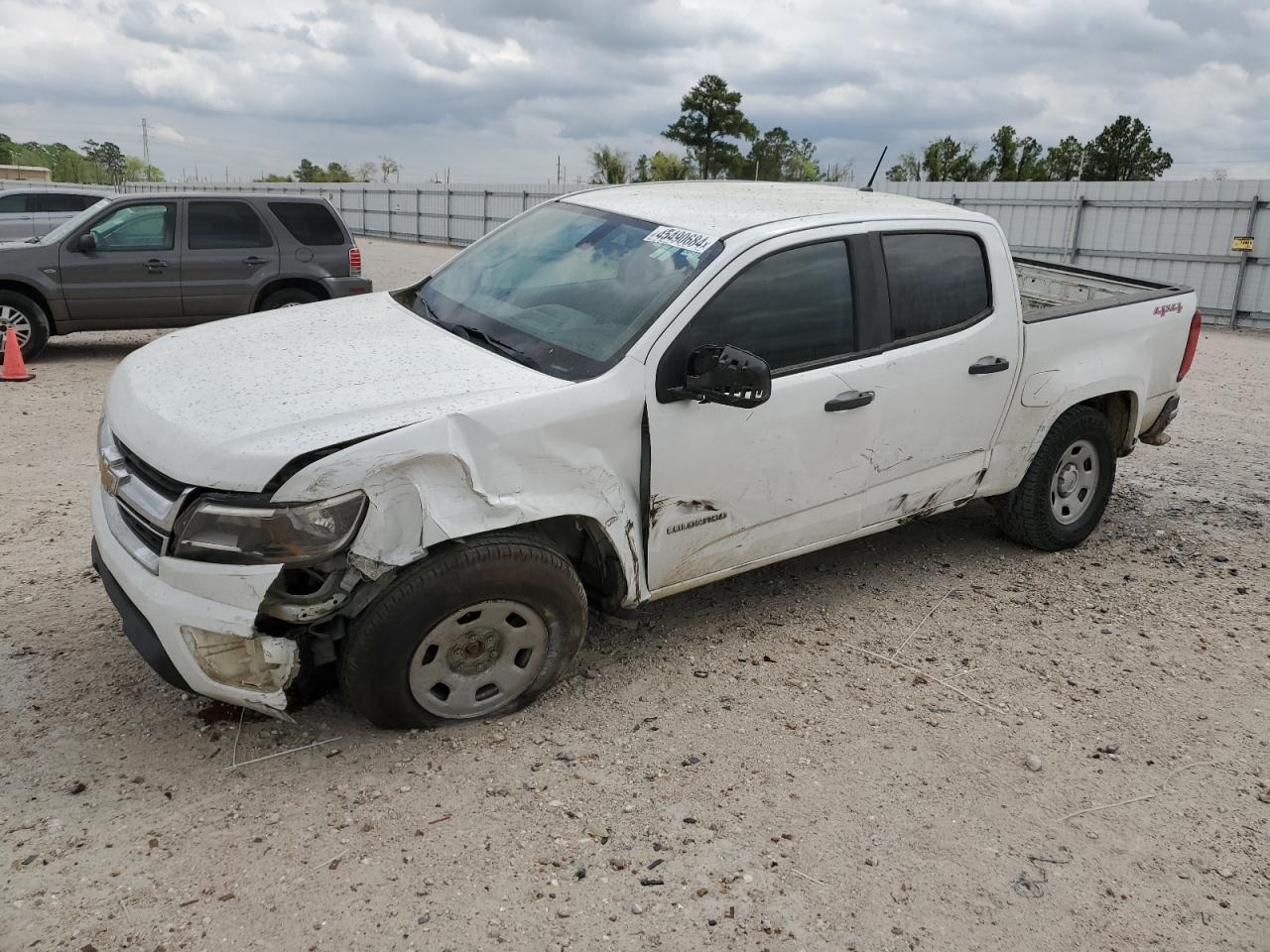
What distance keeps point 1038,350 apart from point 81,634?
4.39 m

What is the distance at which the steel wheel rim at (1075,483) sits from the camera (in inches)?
201

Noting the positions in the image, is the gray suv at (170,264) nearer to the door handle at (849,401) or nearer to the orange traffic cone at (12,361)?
the orange traffic cone at (12,361)

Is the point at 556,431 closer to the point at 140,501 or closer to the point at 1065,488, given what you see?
the point at 140,501

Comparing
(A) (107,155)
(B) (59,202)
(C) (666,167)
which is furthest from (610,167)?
(A) (107,155)

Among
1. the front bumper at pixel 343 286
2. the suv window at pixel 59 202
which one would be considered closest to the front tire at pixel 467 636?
the front bumper at pixel 343 286

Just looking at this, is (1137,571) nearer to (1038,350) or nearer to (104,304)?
(1038,350)

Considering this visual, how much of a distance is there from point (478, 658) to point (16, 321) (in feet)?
27.5

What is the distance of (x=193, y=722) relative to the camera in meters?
3.37

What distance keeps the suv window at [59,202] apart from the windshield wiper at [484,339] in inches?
557

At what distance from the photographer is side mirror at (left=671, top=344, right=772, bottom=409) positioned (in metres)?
3.27

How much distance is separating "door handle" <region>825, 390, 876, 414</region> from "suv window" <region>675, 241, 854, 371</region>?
0.17 m

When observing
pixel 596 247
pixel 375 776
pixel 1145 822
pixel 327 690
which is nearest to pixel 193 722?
pixel 327 690

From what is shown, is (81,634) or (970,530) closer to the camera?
(81,634)

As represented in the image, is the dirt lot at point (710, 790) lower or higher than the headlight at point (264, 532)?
lower
